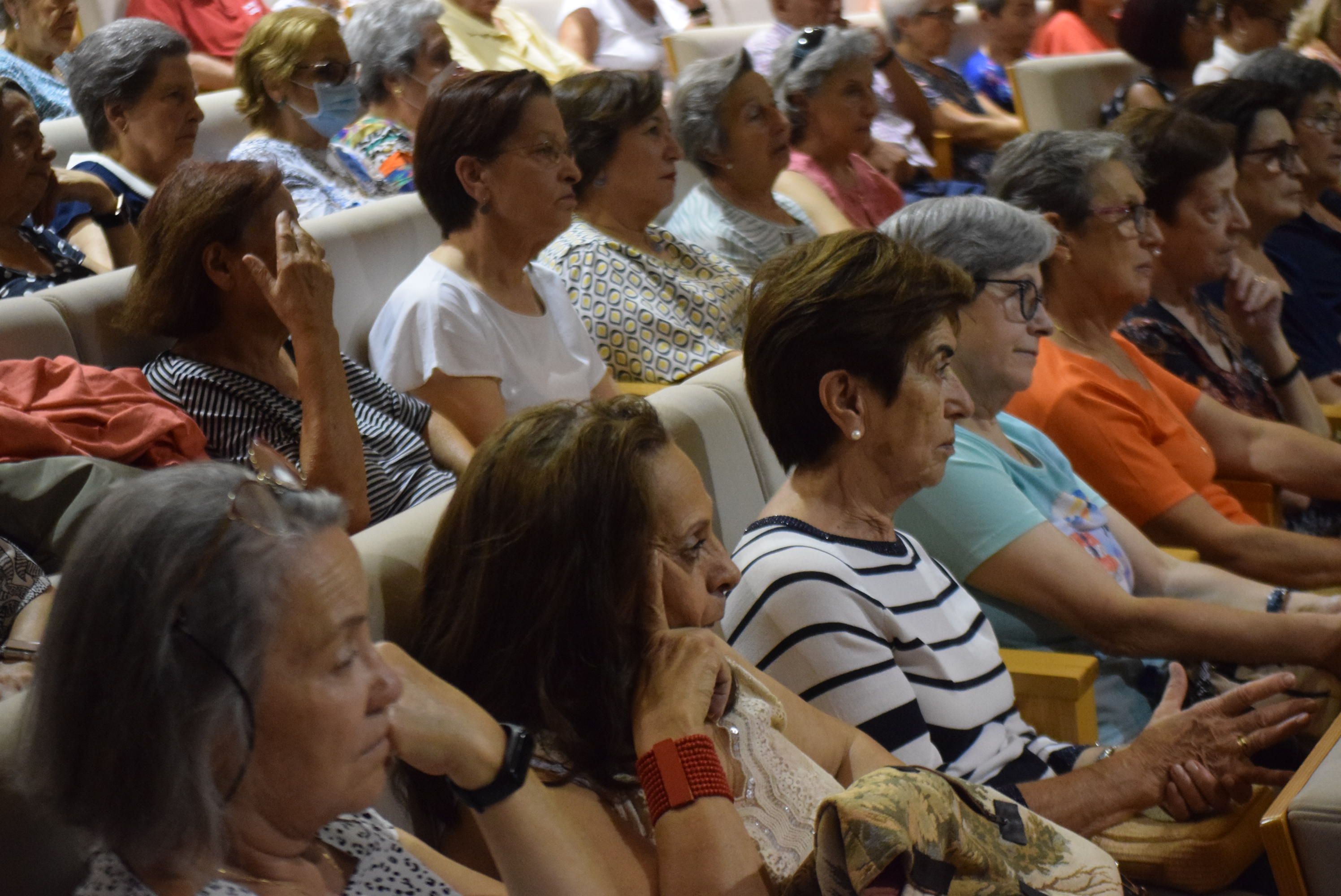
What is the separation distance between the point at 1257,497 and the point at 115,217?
226 cm

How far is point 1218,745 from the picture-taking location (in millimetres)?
1724

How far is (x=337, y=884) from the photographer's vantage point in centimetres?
110

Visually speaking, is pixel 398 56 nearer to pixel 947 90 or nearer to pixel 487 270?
pixel 487 270

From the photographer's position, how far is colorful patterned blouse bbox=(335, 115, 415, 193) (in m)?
3.43

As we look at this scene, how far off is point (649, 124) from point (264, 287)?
131 cm

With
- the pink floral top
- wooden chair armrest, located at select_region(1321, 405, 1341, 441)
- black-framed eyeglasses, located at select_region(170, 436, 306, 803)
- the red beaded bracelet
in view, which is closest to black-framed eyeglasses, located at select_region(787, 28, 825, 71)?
the pink floral top

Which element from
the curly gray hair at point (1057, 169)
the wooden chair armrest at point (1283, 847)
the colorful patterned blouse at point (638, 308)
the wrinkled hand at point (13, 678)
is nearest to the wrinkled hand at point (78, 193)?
the colorful patterned blouse at point (638, 308)

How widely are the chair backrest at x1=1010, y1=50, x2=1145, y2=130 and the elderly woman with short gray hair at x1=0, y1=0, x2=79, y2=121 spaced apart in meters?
2.82

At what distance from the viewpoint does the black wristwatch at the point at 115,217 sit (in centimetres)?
272

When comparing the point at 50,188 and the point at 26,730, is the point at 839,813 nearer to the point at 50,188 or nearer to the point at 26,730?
the point at 26,730

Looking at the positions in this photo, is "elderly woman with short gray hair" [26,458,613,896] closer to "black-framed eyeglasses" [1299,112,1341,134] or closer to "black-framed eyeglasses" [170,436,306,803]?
"black-framed eyeglasses" [170,436,306,803]

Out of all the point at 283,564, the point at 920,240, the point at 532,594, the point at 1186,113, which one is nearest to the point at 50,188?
the point at 920,240

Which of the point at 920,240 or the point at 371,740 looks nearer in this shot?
the point at 371,740

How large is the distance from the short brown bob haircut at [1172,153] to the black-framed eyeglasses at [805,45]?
1.11 m
